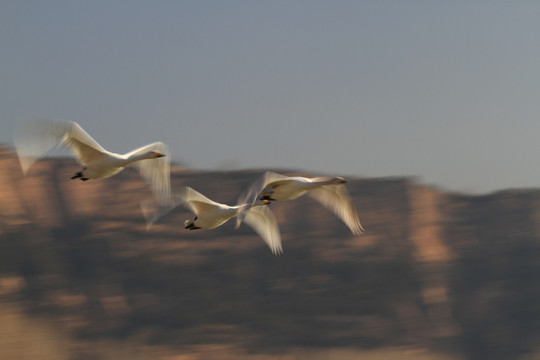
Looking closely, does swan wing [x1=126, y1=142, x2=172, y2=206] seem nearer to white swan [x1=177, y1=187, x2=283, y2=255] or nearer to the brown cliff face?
white swan [x1=177, y1=187, x2=283, y2=255]

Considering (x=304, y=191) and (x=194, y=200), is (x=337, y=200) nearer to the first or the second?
(x=304, y=191)

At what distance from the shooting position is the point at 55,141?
17.0 m

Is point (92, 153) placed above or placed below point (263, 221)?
above

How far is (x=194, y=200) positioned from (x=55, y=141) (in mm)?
3477

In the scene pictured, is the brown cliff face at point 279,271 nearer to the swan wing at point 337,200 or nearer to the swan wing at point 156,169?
the swan wing at point 337,200

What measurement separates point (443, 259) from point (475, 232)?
3348 mm

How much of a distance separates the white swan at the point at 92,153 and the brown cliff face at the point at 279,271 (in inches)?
1269

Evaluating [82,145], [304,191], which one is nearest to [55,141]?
[82,145]

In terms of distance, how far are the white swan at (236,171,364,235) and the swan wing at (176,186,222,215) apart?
2.58ft

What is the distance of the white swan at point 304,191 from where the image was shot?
18000mm

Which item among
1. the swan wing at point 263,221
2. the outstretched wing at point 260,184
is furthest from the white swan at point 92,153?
the swan wing at point 263,221

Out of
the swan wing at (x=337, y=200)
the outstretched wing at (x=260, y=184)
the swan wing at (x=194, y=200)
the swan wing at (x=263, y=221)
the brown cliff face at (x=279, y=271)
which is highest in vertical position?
the outstretched wing at (x=260, y=184)

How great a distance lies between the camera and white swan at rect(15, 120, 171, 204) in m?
16.3

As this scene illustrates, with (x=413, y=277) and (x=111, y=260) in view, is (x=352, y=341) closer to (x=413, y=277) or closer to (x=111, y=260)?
(x=413, y=277)
